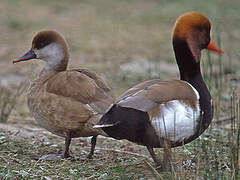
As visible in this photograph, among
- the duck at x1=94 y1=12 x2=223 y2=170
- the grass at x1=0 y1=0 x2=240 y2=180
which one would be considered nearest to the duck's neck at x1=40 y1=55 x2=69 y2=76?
the grass at x1=0 y1=0 x2=240 y2=180

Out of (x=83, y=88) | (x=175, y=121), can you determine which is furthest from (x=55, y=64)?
(x=175, y=121)

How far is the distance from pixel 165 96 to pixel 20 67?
5.55m

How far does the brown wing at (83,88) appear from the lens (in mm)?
4064

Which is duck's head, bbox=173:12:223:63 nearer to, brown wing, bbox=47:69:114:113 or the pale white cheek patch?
the pale white cheek patch

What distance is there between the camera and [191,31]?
3.79 m

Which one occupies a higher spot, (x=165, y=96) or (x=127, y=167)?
(x=165, y=96)

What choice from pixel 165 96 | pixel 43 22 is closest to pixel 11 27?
pixel 43 22

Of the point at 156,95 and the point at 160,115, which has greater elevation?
the point at 156,95

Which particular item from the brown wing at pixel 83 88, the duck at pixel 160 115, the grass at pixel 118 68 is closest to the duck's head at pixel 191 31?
the duck at pixel 160 115

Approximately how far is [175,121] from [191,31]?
879mm

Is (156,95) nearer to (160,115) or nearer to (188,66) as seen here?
(160,115)

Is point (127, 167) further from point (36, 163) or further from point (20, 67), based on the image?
point (20, 67)

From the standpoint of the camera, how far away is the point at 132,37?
10250mm

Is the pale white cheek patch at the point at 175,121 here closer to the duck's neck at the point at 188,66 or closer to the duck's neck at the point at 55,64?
the duck's neck at the point at 188,66
